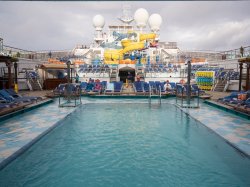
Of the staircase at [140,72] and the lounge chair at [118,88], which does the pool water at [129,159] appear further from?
the staircase at [140,72]

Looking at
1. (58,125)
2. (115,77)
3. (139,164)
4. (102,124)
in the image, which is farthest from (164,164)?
(115,77)

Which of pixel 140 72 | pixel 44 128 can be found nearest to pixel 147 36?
pixel 140 72

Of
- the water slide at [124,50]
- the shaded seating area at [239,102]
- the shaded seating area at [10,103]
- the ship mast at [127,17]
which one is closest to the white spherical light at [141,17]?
the ship mast at [127,17]

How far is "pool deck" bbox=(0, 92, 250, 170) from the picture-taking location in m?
4.25

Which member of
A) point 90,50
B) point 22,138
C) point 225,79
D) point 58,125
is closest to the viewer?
point 22,138

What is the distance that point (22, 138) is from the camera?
4.86m

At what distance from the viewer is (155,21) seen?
3009 cm

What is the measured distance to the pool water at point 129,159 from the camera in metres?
3.36

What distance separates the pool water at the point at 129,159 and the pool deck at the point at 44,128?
0.16m

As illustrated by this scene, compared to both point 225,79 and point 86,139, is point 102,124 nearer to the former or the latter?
point 86,139

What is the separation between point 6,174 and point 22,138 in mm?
1560

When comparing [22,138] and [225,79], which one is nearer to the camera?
[22,138]

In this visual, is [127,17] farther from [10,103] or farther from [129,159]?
[129,159]

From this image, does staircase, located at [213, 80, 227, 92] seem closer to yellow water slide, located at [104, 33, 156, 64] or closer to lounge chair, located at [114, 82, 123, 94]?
lounge chair, located at [114, 82, 123, 94]
